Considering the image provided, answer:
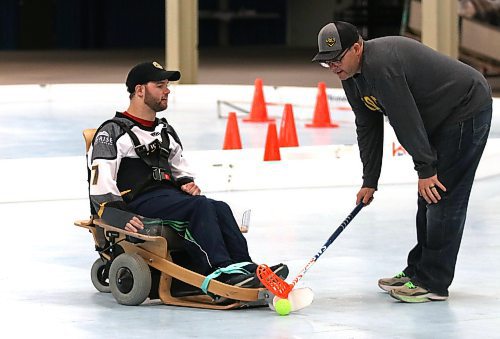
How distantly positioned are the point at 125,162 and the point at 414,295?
1225 mm

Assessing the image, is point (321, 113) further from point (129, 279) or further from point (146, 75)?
point (129, 279)

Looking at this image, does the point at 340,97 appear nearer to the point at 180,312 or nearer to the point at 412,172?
the point at 412,172

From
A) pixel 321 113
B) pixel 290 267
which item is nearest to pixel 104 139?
pixel 290 267

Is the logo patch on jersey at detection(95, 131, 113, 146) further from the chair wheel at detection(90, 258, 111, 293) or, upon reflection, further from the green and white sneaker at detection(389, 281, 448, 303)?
the green and white sneaker at detection(389, 281, 448, 303)

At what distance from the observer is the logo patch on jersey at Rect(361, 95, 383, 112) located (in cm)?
490

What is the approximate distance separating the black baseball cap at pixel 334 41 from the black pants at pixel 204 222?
0.70 m

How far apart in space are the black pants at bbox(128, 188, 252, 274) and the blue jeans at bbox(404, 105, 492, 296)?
719 mm

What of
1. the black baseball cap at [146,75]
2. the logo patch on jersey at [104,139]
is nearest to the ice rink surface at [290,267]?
the logo patch on jersey at [104,139]

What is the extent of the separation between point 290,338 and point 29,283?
1500mm

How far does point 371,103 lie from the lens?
4945mm

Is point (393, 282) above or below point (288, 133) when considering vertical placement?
above

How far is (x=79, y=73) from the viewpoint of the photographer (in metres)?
18.7

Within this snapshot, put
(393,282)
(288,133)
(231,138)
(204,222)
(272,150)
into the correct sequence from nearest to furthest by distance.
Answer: (204,222) < (393,282) < (272,150) < (231,138) < (288,133)

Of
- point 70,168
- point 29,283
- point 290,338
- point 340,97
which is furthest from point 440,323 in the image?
point 340,97
